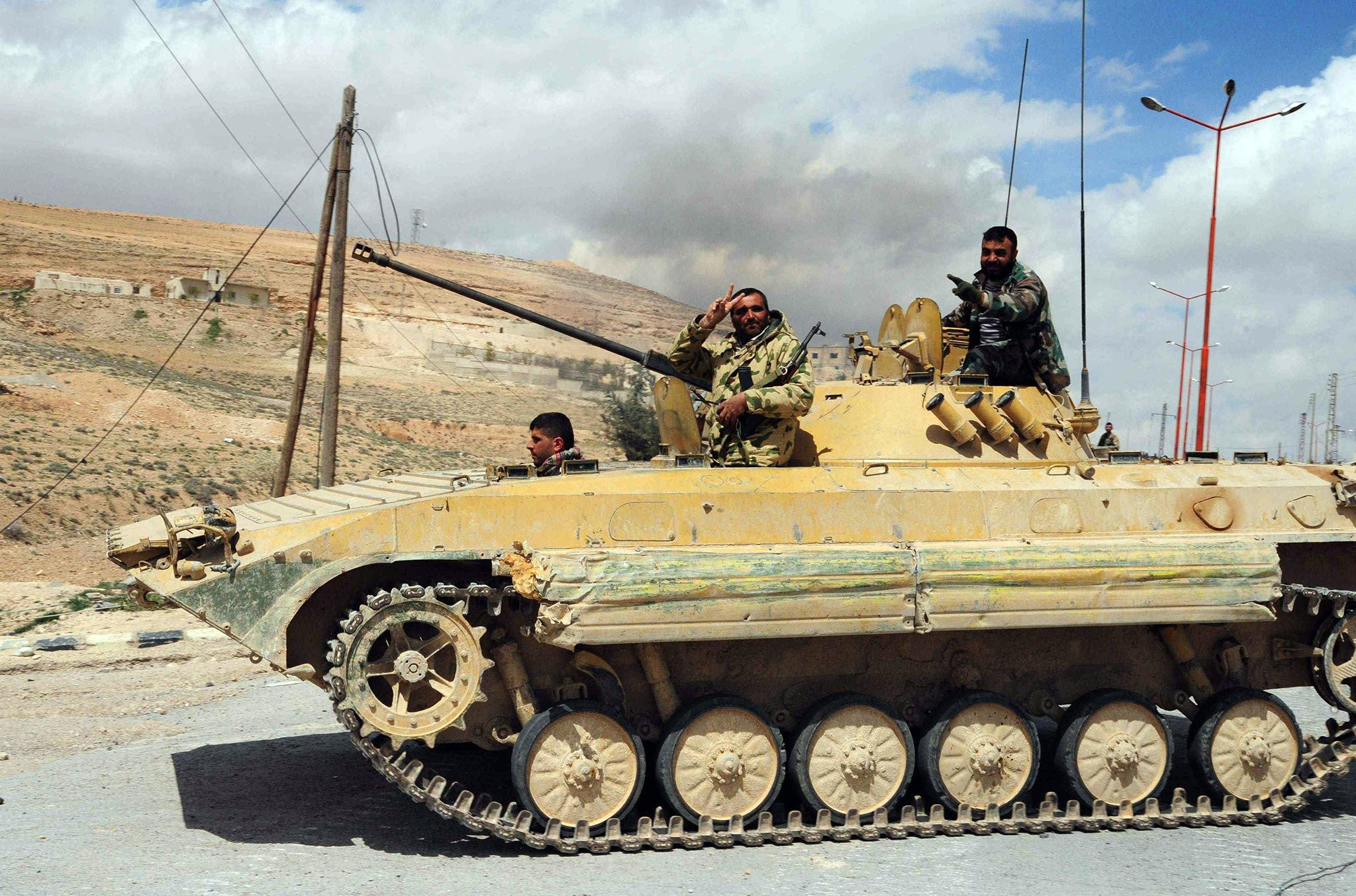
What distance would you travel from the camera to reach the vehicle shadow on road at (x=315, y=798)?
7.64 m

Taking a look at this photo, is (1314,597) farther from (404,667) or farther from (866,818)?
(404,667)

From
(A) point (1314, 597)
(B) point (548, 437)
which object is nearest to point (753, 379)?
(B) point (548, 437)

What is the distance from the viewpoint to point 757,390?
8.42 m

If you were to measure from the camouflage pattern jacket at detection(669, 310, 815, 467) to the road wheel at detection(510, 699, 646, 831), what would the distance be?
2.10 m

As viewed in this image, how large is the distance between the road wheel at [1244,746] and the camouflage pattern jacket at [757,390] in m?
3.58

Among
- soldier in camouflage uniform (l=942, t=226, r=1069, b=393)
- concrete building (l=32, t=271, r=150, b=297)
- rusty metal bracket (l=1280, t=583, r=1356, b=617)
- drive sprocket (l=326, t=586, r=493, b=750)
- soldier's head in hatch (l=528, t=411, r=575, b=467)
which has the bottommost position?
drive sprocket (l=326, t=586, r=493, b=750)

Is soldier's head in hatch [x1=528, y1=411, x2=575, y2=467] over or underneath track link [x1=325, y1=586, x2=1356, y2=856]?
A: over

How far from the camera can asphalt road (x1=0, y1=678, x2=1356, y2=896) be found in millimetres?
6785

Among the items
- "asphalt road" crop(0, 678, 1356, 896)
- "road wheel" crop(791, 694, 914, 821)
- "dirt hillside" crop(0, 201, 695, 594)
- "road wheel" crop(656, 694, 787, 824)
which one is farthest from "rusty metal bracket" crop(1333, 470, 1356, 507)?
"dirt hillside" crop(0, 201, 695, 594)

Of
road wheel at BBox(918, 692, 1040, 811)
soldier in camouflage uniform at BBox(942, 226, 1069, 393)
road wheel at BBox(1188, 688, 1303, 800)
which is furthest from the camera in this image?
soldier in camouflage uniform at BBox(942, 226, 1069, 393)

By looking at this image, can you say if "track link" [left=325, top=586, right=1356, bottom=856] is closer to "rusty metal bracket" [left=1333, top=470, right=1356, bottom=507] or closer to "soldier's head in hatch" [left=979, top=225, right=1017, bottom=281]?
"rusty metal bracket" [left=1333, top=470, right=1356, bottom=507]

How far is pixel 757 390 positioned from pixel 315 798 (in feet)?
14.0

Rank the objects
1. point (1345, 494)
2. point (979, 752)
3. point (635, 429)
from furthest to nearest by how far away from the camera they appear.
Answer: point (635, 429), point (1345, 494), point (979, 752)

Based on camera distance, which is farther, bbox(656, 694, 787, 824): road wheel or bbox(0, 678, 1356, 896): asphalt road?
bbox(656, 694, 787, 824): road wheel
